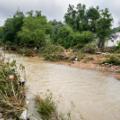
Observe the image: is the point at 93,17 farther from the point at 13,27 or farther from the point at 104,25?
the point at 13,27

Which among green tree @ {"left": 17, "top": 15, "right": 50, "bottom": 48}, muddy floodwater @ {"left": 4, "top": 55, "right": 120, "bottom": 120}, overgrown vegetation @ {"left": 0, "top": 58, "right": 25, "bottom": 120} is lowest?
muddy floodwater @ {"left": 4, "top": 55, "right": 120, "bottom": 120}

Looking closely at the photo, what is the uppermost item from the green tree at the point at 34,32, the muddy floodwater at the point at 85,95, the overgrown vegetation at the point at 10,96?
the green tree at the point at 34,32

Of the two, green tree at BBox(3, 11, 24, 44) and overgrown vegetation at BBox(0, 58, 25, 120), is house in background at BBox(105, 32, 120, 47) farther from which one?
overgrown vegetation at BBox(0, 58, 25, 120)

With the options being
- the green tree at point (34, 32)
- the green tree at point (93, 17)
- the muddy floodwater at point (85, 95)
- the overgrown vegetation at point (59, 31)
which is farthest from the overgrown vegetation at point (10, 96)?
the green tree at point (93, 17)

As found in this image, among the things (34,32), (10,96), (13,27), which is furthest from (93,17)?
(10,96)

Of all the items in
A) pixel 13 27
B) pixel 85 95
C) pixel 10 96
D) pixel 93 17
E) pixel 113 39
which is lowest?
pixel 85 95

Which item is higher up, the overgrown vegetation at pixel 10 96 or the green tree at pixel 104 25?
the green tree at pixel 104 25

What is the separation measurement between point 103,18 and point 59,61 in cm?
1676

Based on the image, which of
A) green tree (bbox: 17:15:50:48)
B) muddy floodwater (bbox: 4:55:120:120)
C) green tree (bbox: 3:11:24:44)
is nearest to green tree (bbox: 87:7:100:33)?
green tree (bbox: 17:15:50:48)

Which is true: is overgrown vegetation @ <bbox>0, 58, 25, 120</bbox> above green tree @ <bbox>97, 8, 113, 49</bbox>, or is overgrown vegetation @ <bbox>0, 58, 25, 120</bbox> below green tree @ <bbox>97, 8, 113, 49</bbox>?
below

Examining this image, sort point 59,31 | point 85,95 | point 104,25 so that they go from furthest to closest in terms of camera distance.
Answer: point 59,31
point 104,25
point 85,95

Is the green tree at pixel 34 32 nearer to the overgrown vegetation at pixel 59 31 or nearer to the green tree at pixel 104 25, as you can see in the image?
the overgrown vegetation at pixel 59 31

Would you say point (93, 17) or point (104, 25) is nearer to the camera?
point (104, 25)

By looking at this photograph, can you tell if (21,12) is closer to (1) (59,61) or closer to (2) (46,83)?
(1) (59,61)
